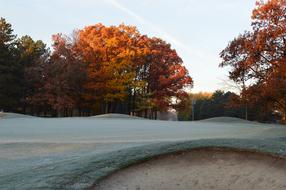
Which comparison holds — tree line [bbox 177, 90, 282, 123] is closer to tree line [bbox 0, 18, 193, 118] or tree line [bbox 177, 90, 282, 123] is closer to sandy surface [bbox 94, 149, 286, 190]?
tree line [bbox 0, 18, 193, 118]

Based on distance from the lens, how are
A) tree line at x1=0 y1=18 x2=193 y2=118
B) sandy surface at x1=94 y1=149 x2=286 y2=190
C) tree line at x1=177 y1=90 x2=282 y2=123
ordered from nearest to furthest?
sandy surface at x1=94 y1=149 x2=286 y2=190
tree line at x1=0 y1=18 x2=193 y2=118
tree line at x1=177 y1=90 x2=282 y2=123

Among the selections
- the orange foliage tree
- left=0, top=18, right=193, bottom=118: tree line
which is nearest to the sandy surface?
the orange foliage tree

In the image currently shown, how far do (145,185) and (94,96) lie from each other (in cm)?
2991

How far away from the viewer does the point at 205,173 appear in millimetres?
5586

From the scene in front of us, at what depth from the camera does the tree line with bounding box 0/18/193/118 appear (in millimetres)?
34531

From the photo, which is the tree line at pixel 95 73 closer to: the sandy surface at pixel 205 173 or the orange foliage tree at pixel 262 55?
the orange foliage tree at pixel 262 55

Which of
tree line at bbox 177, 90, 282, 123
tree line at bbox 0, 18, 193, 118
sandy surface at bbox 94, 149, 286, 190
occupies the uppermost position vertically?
tree line at bbox 0, 18, 193, 118

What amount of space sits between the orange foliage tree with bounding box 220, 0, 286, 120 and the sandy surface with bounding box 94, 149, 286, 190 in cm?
1205

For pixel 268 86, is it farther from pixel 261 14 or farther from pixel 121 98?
pixel 121 98

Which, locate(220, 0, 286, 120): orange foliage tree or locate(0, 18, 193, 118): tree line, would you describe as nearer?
locate(220, 0, 286, 120): orange foliage tree

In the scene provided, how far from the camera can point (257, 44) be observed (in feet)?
62.7

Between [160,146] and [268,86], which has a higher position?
[268,86]

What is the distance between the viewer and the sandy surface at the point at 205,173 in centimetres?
510

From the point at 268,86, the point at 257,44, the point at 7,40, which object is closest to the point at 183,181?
the point at 268,86
